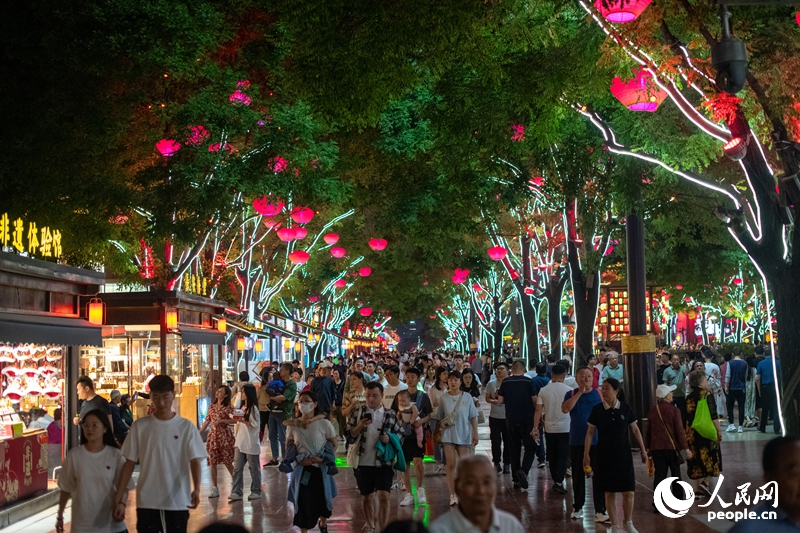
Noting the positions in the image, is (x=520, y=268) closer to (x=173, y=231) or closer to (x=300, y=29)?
(x=173, y=231)

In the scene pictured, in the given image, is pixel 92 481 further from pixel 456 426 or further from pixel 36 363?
pixel 36 363

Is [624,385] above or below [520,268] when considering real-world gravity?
below

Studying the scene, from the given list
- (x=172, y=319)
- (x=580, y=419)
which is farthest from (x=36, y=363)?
(x=580, y=419)

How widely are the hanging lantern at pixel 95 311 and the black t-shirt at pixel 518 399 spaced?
6971mm

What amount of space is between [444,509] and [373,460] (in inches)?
89.4

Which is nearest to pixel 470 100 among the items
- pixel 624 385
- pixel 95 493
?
pixel 624 385

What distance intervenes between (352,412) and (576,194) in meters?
10.1

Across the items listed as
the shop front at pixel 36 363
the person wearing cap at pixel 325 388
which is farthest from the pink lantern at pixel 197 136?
the person wearing cap at pixel 325 388

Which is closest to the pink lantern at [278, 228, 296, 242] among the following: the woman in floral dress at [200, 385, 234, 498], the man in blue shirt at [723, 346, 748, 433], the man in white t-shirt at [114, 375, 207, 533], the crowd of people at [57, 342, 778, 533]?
the crowd of people at [57, 342, 778, 533]

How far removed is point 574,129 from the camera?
61.9 ft

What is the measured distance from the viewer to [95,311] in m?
16.0

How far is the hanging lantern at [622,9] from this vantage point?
8914 mm

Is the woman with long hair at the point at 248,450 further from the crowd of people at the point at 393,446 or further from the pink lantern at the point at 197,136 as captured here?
the pink lantern at the point at 197,136

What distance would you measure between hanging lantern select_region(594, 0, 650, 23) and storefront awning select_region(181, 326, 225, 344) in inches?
582
